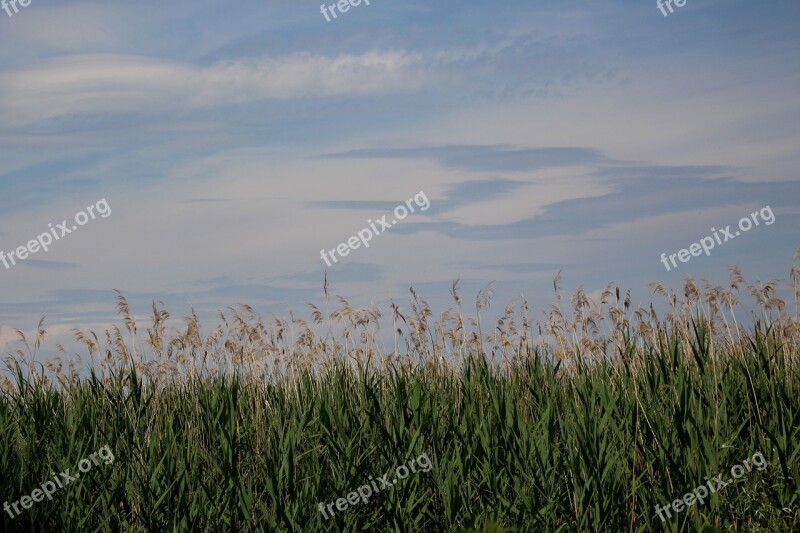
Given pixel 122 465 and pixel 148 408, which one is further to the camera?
pixel 148 408

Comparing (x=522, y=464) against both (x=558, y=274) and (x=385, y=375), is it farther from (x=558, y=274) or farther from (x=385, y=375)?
(x=558, y=274)

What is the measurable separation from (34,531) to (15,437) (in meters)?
1.58

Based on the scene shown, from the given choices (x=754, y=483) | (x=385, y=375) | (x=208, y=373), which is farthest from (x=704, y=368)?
(x=208, y=373)

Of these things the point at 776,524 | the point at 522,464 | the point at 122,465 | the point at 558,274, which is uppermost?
the point at 558,274

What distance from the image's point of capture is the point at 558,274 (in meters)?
9.16

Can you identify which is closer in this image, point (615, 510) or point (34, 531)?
point (615, 510)

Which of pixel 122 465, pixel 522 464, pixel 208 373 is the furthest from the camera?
pixel 208 373

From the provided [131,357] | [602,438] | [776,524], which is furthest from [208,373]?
[776,524]

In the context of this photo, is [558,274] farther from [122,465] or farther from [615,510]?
[122,465]

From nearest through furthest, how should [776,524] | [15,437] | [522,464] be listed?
[776,524] → [522,464] → [15,437]

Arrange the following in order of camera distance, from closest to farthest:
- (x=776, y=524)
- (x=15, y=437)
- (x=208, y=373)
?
(x=776, y=524) < (x=15, y=437) < (x=208, y=373)

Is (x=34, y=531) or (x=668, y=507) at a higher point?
(x=34, y=531)

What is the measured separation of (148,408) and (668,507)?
5003 mm

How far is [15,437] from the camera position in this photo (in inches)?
313
